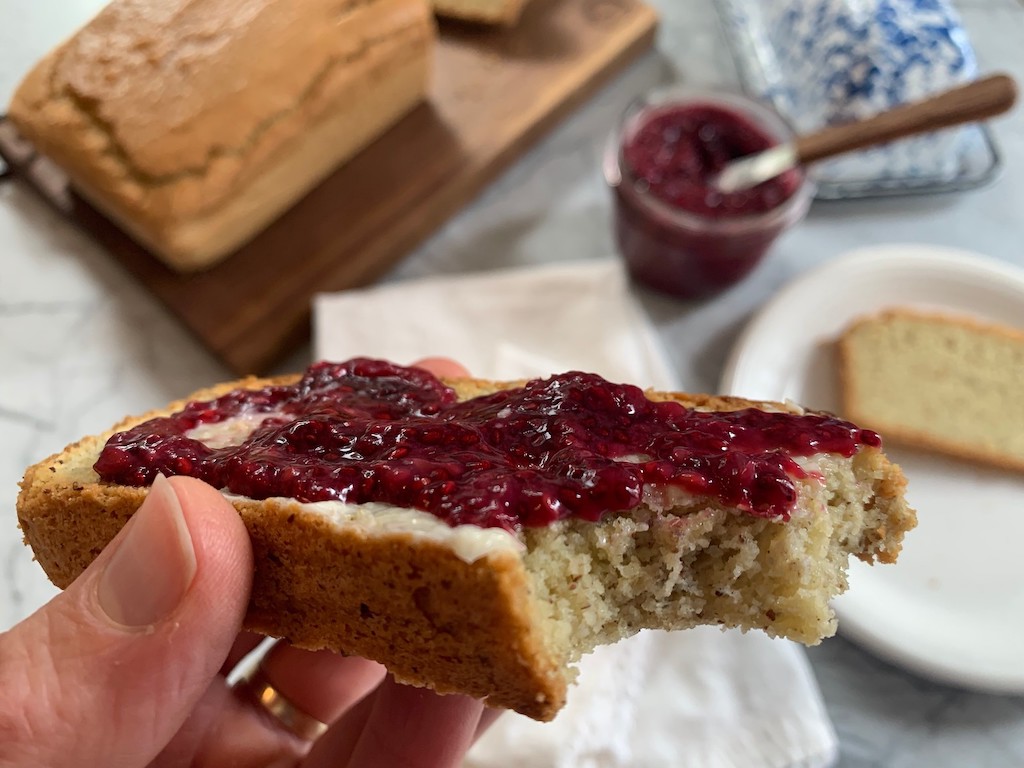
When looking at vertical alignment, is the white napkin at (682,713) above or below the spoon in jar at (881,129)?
below

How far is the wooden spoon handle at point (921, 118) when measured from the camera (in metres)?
2.53

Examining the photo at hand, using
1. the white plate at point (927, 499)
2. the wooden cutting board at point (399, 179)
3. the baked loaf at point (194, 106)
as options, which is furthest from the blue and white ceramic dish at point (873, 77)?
the baked loaf at point (194, 106)

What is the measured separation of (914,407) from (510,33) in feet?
7.20

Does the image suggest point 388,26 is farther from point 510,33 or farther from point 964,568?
point 964,568

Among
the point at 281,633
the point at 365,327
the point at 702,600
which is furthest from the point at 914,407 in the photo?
the point at 281,633

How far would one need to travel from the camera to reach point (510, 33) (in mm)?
3379

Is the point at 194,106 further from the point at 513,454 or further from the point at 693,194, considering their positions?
the point at 513,454

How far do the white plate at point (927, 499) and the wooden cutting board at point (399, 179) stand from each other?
1270 mm

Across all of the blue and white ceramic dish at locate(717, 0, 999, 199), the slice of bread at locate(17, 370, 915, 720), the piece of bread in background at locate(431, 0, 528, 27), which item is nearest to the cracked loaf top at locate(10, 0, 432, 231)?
the piece of bread in background at locate(431, 0, 528, 27)

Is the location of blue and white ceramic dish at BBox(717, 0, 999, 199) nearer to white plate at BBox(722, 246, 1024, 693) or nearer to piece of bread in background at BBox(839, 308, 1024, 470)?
white plate at BBox(722, 246, 1024, 693)

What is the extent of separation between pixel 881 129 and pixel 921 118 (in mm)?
121

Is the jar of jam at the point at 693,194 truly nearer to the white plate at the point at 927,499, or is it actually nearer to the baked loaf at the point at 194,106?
the white plate at the point at 927,499

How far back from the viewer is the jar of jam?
2699 millimetres

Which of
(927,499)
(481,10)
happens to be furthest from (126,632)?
(481,10)
